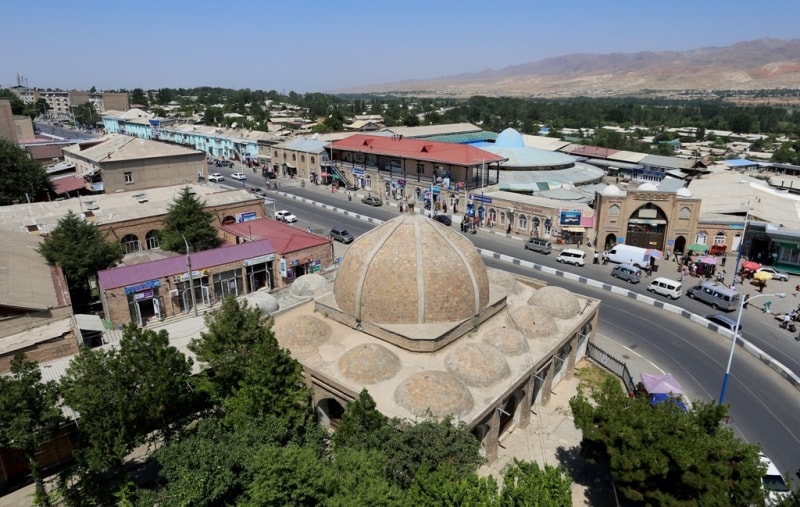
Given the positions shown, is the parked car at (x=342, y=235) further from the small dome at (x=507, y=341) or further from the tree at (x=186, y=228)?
the small dome at (x=507, y=341)

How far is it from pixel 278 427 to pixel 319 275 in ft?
56.8

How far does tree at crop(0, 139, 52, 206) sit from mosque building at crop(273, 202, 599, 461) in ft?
148

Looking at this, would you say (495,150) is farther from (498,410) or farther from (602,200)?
(498,410)

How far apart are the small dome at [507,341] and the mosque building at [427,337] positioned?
0.19 feet

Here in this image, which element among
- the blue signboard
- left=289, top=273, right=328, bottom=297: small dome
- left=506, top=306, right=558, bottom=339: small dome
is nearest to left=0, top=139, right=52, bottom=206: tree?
left=289, top=273, right=328, bottom=297: small dome

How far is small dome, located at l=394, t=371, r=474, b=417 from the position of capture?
21641 mm

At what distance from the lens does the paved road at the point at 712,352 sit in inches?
1029

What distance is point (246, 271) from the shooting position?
40594 mm

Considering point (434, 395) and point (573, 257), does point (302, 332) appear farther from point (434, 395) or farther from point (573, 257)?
point (573, 257)

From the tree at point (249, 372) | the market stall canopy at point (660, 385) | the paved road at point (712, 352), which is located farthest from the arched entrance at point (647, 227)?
the tree at point (249, 372)

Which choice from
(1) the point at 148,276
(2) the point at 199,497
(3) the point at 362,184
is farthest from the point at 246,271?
(3) the point at 362,184

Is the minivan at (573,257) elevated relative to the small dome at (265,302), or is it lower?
lower

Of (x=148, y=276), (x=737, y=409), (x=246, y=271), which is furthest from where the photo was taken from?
(x=246, y=271)

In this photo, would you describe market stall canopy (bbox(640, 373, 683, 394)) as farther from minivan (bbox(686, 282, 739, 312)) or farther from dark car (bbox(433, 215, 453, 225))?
dark car (bbox(433, 215, 453, 225))
